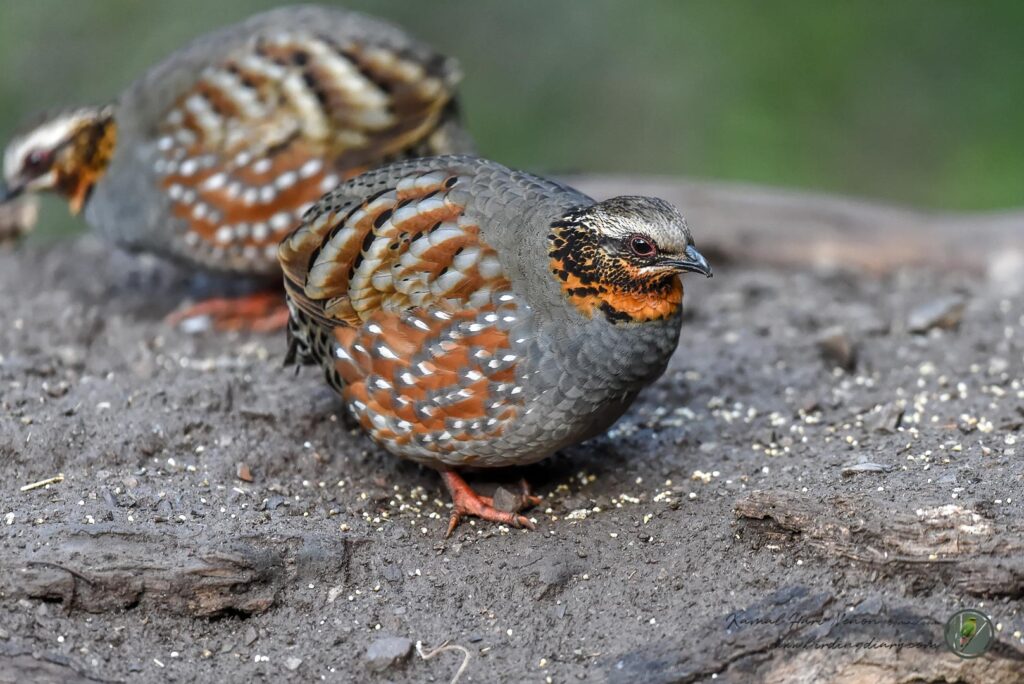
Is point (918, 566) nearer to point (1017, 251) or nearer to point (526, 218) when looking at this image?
point (526, 218)

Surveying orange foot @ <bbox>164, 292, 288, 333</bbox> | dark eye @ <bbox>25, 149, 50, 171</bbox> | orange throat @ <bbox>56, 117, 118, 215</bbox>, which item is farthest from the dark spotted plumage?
dark eye @ <bbox>25, 149, 50, 171</bbox>

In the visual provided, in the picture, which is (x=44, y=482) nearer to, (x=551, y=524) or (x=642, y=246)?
(x=551, y=524)

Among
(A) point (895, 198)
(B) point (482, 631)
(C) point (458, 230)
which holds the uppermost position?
(C) point (458, 230)

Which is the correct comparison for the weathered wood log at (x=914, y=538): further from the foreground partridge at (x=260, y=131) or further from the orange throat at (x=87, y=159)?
the orange throat at (x=87, y=159)

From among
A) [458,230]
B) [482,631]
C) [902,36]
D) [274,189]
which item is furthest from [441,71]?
[902,36]

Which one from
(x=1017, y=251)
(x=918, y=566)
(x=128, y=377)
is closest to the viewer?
(x=918, y=566)

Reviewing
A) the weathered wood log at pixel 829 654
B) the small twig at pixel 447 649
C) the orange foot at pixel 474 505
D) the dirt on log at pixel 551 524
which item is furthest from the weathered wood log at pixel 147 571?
the weathered wood log at pixel 829 654
